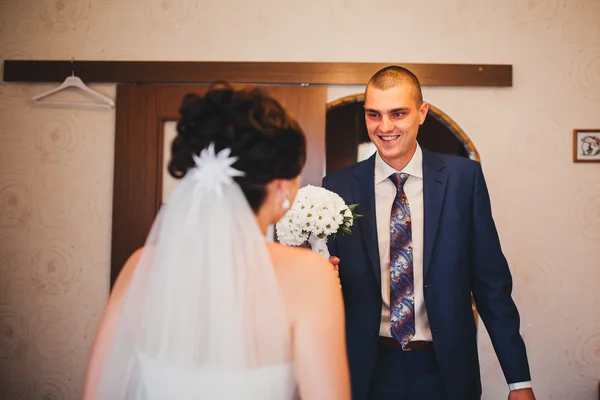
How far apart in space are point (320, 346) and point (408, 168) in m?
1.20

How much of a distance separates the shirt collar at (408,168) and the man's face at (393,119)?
0.07m

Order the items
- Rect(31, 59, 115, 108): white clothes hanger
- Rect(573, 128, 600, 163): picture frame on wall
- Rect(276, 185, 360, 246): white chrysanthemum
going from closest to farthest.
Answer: Rect(276, 185, 360, 246): white chrysanthemum < Rect(573, 128, 600, 163): picture frame on wall < Rect(31, 59, 115, 108): white clothes hanger

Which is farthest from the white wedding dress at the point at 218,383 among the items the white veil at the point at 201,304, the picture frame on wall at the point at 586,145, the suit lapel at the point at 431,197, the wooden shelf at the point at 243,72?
the picture frame on wall at the point at 586,145

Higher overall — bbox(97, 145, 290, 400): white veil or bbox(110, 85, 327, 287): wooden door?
bbox(110, 85, 327, 287): wooden door

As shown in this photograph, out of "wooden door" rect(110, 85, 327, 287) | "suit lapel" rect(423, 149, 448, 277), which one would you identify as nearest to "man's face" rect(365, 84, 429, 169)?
"suit lapel" rect(423, 149, 448, 277)

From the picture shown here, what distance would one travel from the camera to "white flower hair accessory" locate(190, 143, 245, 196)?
46.3 inches

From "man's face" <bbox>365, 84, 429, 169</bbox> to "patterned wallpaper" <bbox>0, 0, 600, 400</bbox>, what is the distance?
1214mm

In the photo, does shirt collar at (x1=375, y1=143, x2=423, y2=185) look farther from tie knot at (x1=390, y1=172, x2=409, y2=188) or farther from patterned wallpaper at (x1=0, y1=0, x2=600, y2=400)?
patterned wallpaper at (x1=0, y1=0, x2=600, y2=400)

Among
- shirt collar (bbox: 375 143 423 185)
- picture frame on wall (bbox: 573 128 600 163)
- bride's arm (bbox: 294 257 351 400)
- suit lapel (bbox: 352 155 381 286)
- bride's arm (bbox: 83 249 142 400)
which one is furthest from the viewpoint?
picture frame on wall (bbox: 573 128 600 163)

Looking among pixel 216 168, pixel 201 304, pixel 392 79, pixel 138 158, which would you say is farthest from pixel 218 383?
pixel 138 158

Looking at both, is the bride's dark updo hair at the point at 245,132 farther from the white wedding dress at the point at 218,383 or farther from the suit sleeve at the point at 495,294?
the suit sleeve at the point at 495,294

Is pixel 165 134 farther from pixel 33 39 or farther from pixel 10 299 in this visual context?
pixel 10 299

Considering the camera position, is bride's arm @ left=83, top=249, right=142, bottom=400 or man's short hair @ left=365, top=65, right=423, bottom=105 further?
man's short hair @ left=365, top=65, right=423, bottom=105

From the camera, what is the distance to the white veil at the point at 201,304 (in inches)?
45.5
